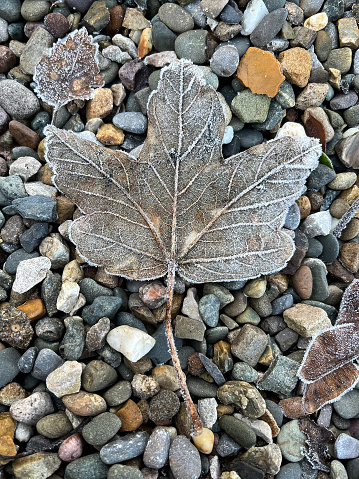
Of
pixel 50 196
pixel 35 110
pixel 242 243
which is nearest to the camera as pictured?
pixel 242 243

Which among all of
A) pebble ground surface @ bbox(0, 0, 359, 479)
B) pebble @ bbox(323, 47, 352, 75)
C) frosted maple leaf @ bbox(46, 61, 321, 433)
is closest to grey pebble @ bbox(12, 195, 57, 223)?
pebble ground surface @ bbox(0, 0, 359, 479)

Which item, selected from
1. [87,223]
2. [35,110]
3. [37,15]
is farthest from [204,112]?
[37,15]

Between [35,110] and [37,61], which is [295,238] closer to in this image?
[35,110]

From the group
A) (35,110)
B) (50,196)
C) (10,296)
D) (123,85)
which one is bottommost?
(10,296)

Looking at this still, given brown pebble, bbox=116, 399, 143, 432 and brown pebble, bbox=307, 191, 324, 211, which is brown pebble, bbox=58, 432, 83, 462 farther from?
brown pebble, bbox=307, 191, 324, 211

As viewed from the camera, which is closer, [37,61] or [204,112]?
[204,112]

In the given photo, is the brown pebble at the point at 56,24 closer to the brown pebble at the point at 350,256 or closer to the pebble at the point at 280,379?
the brown pebble at the point at 350,256

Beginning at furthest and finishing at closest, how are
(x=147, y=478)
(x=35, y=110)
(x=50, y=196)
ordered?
(x=35, y=110) < (x=50, y=196) < (x=147, y=478)
